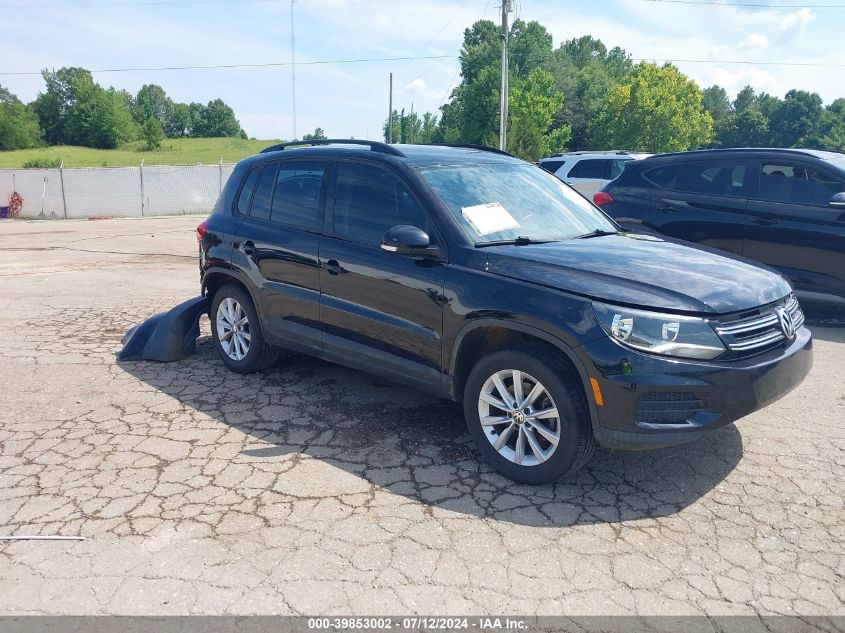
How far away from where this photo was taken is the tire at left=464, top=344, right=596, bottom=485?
3.55 m

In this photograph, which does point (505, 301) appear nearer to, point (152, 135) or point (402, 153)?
point (402, 153)

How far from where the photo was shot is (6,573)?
303 centimetres

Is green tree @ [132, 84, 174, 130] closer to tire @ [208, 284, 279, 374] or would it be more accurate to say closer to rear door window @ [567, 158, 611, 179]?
rear door window @ [567, 158, 611, 179]

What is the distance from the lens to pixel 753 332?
3.59 m

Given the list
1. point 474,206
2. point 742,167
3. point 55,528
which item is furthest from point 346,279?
point 742,167

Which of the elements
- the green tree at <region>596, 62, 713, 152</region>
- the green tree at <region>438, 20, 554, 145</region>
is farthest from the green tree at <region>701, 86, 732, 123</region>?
the green tree at <region>596, 62, 713, 152</region>

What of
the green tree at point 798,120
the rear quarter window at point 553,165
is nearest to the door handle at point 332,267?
the rear quarter window at point 553,165

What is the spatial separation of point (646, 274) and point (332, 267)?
2072 millimetres

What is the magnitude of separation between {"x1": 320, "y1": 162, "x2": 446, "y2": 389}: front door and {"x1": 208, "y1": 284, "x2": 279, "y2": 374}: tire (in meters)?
0.92

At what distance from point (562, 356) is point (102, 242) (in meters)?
16.1

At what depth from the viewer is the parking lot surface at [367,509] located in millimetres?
2877

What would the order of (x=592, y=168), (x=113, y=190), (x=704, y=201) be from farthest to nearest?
(x=113, y=190) → (x=592, y=168) → (x=704, y=201)

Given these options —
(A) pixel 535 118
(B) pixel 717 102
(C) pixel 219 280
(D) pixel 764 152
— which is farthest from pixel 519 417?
(B) pixel 717 102

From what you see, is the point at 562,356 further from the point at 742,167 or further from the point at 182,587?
the point at 742,167
